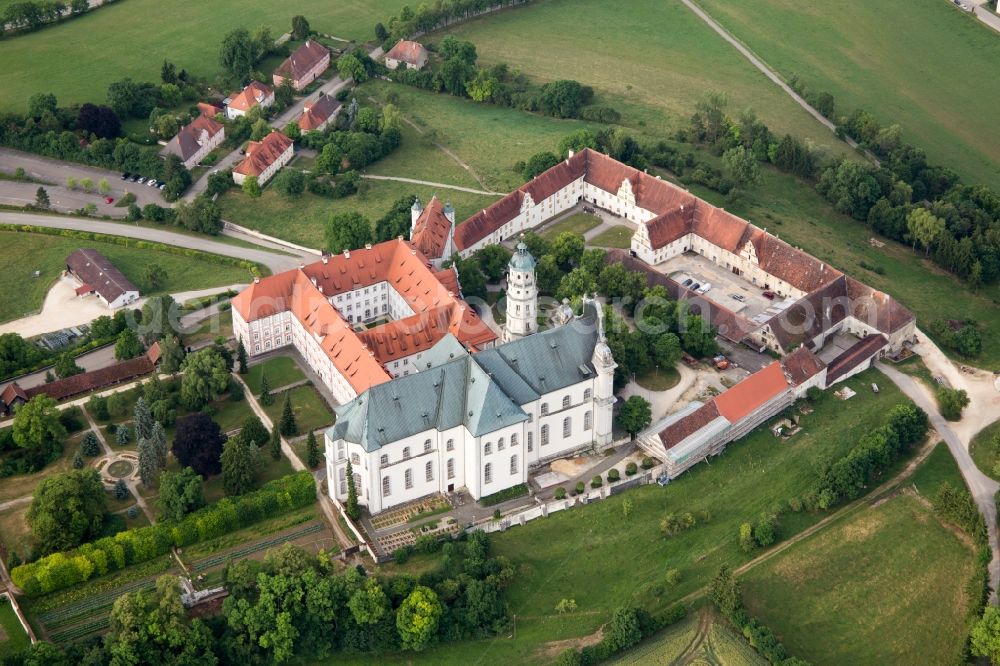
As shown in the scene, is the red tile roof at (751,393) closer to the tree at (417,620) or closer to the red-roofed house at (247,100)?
the tree at (417,620)

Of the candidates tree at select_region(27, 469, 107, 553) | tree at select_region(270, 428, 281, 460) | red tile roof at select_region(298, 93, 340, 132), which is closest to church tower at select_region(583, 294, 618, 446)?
tree at select_region(270, 428, 281, 460)

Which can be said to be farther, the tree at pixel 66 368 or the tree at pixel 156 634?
the tree at pixel 66 368

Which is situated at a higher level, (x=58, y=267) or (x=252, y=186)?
(x=252, y=186)

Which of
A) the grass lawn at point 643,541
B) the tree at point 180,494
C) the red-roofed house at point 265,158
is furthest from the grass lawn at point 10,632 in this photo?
the red-roofed house at point 265,158

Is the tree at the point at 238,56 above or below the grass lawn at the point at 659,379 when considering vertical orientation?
below

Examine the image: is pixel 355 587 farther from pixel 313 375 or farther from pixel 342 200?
pixel 342 200

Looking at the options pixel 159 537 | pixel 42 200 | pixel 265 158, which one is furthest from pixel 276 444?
pixel 42 200

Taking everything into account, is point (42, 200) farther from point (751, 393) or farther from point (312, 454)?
point (751, 393)
